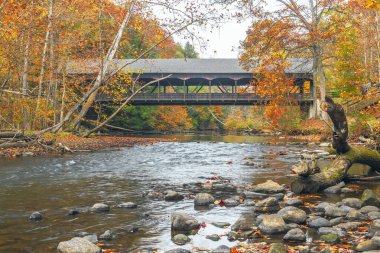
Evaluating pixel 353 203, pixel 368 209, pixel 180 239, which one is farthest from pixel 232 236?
pixel 353 203

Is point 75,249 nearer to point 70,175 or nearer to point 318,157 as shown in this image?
point 70,175

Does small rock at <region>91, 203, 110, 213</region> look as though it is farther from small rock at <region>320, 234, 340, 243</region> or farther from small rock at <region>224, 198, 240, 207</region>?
small rock at <region>320, 234, 340, 243</region>

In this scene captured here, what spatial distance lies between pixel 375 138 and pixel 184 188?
333 inches

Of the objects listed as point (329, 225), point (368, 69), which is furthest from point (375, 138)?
point (368, 69)

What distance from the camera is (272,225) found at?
514 cm

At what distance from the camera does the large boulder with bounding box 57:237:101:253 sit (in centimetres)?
423

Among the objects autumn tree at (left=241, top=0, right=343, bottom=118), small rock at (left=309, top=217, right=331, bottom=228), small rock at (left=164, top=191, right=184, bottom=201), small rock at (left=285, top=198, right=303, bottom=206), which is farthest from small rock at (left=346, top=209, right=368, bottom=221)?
autumn tree at (left=241, top=0, right=343, bottom=118)

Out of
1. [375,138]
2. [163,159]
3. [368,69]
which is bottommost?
[163,159]

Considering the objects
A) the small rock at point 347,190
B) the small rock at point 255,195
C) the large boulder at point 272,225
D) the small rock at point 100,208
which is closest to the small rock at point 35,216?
the small rock at point 100,208

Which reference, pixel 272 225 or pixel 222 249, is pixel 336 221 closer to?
→ pixel 272 225

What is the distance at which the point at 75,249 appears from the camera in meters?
4.23

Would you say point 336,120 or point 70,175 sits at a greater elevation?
point 336,120

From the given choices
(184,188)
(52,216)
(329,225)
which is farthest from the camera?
(184,188)

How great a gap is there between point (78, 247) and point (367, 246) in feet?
10.6
